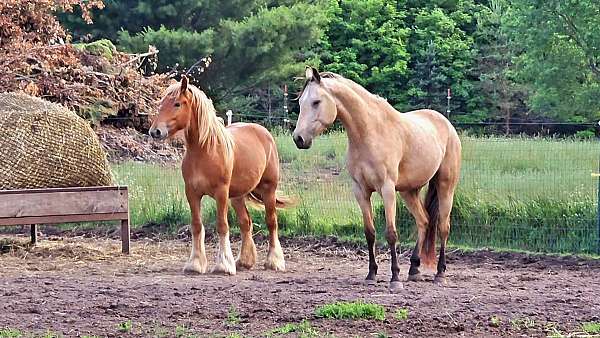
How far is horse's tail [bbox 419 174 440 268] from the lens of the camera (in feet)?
30.6

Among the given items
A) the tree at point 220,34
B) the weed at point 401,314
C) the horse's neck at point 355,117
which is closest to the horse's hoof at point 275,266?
the horse's neck at point 355,117

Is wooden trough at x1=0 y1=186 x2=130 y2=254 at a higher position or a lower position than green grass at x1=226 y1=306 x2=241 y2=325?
higher

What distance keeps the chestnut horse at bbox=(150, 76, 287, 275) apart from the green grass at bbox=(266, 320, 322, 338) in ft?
11.1

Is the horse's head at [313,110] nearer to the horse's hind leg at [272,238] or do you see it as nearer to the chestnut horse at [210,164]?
the chestnut horse at [210,164]

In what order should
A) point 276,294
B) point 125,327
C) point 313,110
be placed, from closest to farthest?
point 125,327 → point 276,294 → point 313,110

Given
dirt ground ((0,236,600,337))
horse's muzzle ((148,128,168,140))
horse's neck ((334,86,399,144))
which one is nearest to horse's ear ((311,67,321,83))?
horse's neck ((334,86,399,144))

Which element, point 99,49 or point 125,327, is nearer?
point 125,327

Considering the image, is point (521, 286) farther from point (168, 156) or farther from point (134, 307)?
point (168, 156)

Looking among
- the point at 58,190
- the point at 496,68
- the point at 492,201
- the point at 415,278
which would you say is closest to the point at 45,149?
the point at 58,190

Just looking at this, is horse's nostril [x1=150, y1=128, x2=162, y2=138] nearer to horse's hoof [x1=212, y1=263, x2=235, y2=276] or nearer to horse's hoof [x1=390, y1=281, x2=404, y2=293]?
horse's hoof [x1=212, y1=263, x2=235, y2=276]

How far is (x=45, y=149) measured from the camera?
10.9 metres

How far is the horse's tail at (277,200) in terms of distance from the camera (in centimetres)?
1056

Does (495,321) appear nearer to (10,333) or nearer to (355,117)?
(355,117)

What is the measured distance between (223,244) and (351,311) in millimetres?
3243
